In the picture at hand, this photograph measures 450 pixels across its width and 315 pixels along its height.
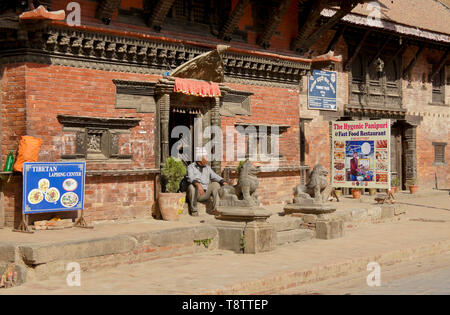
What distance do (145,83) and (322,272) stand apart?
7.00 meters

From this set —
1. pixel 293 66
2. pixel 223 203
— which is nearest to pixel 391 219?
pixel 293 66

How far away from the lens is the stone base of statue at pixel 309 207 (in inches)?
552

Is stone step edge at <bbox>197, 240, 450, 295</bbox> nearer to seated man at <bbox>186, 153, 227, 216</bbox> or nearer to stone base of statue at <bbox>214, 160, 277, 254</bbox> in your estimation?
stone base of statue at <bbox>214, 160, 277, 254</bbox>

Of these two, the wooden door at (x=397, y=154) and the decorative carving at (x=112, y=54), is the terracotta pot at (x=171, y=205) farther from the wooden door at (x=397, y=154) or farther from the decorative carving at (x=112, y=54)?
the wooden door at (x=397, y=154)

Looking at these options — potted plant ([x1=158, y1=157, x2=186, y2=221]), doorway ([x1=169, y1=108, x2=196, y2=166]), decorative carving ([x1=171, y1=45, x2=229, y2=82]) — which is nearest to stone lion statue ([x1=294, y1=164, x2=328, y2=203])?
potted plant ([x1=158, y1=157, x2=186, y2=221])

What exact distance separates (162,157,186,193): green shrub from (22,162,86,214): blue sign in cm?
205

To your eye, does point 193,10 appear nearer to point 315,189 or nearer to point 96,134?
point 96,134

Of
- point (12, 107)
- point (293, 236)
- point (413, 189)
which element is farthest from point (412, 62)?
point (12, 107)

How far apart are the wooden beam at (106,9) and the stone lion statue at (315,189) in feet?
19.3

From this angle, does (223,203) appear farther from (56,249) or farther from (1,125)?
(1,125)

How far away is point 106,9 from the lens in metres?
14.2

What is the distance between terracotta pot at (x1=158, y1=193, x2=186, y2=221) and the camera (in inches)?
548

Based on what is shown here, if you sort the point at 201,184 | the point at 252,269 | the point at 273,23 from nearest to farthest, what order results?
the point at 252,269
the point at 201,184
the point at 273,23
